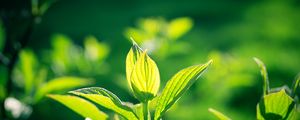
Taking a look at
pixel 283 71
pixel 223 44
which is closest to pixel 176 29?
pixel 283 71

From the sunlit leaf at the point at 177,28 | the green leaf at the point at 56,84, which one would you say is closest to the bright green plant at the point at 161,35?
the sunlit leaf at the point at 177,28

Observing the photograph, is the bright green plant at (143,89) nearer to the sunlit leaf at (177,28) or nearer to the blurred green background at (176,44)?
the blurred green background at (176,44)

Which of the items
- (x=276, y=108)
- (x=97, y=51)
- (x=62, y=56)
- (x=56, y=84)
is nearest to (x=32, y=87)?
(x=56, y=84)

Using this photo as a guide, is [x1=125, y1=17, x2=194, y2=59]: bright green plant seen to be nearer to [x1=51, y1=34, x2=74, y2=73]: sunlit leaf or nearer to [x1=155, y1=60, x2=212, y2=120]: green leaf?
[x1=51, y1=34, x2=74, y2=73]: sunlit leaf

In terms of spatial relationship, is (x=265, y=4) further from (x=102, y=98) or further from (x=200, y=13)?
(x=102, y=98)

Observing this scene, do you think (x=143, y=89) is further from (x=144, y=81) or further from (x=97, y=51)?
(x=97, y=51)

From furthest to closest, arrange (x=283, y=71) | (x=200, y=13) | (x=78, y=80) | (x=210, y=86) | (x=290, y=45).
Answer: (x=200, y=13), (x=290, y=45), (x=283, y=71), (x=210, y=86), (x=78, y=80)
